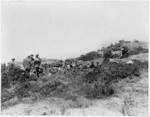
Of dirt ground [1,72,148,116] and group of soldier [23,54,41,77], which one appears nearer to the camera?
dirt ground [1,72,148,116]

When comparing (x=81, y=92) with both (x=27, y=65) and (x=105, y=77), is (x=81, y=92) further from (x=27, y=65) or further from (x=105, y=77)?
(x=27, y=65)

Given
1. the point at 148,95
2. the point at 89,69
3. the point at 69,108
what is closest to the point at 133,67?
the point at 89,69

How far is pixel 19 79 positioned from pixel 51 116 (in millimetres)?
4952

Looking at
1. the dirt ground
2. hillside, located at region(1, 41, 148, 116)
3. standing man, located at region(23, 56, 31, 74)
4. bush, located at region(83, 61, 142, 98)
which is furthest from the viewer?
Answer: standing man, located at region(23, 56, 31, 74)

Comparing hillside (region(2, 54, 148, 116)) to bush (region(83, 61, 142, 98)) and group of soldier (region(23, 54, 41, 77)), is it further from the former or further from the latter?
group of soldier (region(23, 54, 41, 77))

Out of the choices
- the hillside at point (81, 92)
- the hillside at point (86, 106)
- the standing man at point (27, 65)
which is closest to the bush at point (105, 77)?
the hillside at point (81, 92)

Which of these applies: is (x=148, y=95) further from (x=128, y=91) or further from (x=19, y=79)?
(x=19, y=79)

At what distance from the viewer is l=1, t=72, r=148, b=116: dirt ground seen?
10.1 meters

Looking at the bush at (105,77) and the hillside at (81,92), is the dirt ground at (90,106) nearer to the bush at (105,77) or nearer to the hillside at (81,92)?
the hillside at (81,92)

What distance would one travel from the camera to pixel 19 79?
14.3 metres

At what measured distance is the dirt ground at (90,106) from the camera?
10.1m

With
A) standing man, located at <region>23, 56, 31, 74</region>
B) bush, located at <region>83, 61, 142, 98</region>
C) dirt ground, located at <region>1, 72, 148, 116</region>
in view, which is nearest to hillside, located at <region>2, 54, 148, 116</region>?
dirt ground, located at <region>1, 72, 148, 116</region>

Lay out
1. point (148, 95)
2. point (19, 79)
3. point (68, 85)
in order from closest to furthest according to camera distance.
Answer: point (148, 95) → point (68, 85) → point (19, 79)

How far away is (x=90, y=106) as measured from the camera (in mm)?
10656
